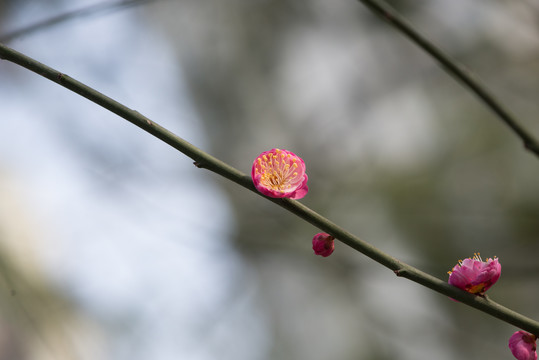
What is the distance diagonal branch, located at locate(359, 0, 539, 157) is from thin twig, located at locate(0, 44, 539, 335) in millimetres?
324

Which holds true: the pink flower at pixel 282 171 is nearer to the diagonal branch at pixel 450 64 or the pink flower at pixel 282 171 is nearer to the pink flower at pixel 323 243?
the pink flower at pixel 323 243

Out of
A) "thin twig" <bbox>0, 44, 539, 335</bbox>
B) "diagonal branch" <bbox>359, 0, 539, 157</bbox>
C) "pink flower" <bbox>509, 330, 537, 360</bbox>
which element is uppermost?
"diagonal branch" <bbox>359, 0, 539, 157</bbox>

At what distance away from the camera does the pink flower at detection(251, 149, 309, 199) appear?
1.57ft

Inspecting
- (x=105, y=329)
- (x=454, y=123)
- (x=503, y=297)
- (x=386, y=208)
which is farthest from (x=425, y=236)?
(x=105, y=329)

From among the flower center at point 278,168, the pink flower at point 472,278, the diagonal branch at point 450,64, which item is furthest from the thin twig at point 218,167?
the diagonal branch at point 450,64

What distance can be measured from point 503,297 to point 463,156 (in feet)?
1.95

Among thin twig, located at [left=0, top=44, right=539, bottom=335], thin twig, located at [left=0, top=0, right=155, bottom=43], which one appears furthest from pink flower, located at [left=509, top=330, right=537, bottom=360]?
thin twig, located at [left=0, top=0, right=155, bottom=43]

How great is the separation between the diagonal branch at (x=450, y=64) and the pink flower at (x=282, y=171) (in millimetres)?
237

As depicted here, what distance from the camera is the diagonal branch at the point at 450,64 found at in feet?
2.00

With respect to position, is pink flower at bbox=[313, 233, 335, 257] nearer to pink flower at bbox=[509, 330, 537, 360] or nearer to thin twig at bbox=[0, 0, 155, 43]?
pink flower at bbox=[509, 330, 537, 360]

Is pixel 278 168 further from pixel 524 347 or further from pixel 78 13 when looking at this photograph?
pixel 78 13

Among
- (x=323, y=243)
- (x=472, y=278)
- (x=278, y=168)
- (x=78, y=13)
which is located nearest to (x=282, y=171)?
A: (x=278, y=168)

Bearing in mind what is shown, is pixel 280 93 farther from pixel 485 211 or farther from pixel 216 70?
pixel 485 211

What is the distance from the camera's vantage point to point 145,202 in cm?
158
